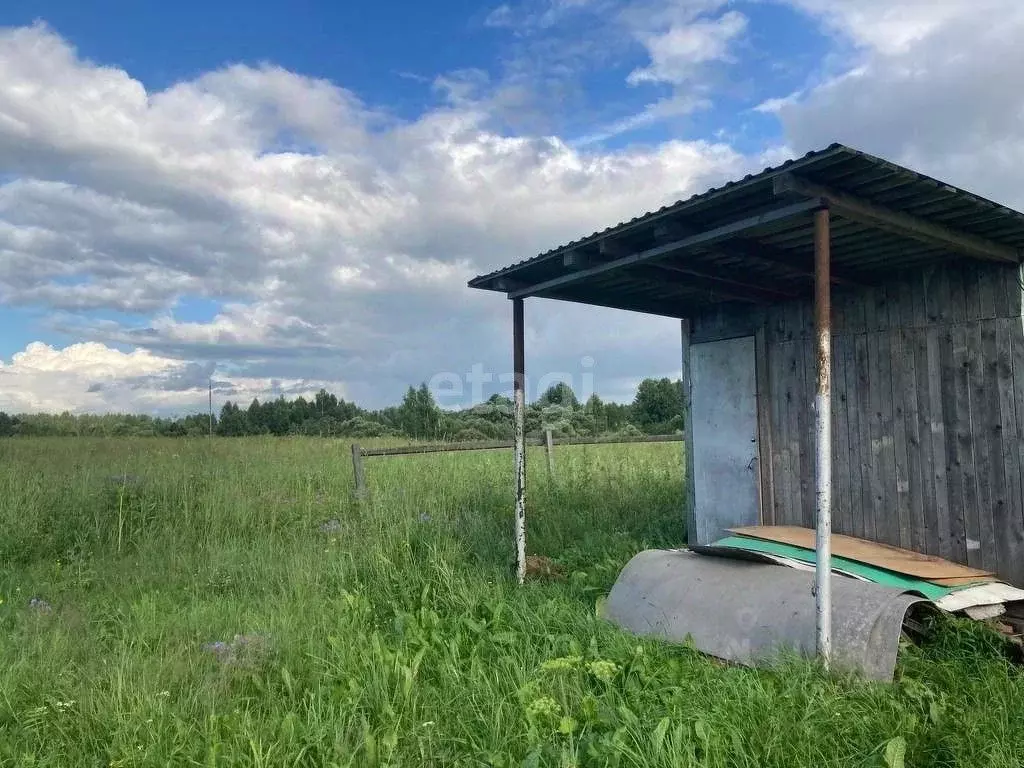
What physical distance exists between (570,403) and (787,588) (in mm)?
23294

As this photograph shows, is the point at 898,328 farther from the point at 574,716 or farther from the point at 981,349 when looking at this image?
the point at 574,716

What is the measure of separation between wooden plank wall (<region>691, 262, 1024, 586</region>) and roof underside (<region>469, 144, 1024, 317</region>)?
0.28 meters

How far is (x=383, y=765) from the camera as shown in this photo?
3238 millimetres

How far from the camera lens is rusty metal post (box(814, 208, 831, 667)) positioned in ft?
13.5

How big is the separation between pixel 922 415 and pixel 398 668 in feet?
15.4

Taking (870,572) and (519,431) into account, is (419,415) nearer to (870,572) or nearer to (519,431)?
(519,431)

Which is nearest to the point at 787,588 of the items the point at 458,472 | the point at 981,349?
the point at 981,349

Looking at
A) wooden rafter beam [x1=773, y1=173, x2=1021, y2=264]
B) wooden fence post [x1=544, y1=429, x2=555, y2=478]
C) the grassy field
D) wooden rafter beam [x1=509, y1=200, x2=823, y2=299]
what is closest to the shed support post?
the grassy field

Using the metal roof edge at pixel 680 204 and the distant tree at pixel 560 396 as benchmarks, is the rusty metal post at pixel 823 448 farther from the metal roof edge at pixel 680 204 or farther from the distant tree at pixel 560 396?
the distant tree at pixel 560 396

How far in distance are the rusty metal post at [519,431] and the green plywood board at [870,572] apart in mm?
1868

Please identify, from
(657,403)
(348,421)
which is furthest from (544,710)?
(657,403)

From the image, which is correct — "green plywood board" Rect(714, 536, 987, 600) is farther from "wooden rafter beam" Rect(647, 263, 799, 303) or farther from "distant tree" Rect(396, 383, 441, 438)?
"distant tree" Rect(396, 383, 441, 438)

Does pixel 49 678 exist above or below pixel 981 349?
below

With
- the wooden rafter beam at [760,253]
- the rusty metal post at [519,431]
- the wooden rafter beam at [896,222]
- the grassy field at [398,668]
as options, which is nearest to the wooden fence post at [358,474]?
the grassy field at [398,668]
